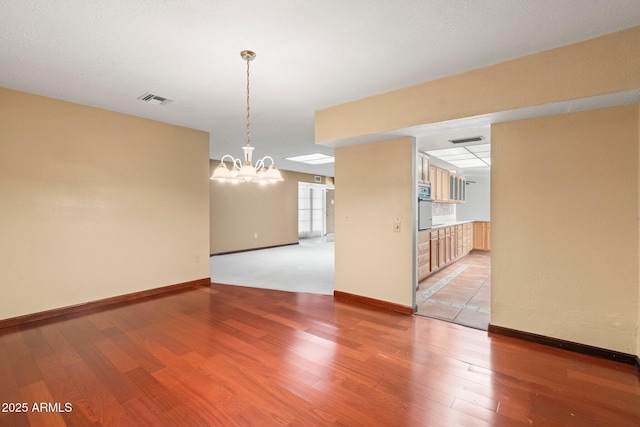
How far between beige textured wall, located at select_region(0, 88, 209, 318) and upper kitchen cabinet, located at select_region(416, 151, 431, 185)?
370 cm

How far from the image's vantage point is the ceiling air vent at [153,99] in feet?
10.9

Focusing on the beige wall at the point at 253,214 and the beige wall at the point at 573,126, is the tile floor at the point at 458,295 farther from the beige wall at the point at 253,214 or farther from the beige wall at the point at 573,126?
the beige wall at the point at 253,214

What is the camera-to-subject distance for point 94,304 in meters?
3.71

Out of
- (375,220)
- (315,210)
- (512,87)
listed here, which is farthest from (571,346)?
(315,210)

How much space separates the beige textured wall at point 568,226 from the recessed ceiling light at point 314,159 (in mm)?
4426

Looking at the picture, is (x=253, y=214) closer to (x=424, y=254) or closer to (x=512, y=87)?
(x=424, y=254)

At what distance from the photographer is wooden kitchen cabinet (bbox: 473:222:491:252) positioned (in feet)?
26.5

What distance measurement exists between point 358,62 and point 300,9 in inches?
32.9

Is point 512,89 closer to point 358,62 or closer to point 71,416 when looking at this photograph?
point 358,62

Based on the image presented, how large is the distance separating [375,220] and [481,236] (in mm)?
5861

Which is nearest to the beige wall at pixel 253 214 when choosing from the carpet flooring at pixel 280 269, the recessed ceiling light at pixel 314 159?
the carpet flooring at pixel 280 269

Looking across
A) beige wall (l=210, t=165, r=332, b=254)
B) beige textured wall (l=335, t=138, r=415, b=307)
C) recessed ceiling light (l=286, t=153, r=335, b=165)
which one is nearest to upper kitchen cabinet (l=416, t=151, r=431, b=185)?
beige textured wall (l=335, t=138, r=415, b=307)

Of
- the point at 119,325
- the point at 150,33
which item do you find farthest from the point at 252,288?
the point at 150,33

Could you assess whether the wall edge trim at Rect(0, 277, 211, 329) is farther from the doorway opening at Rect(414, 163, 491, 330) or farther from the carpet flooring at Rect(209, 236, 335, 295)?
the doorway opening at Rect(414, 163, 491, 330)
